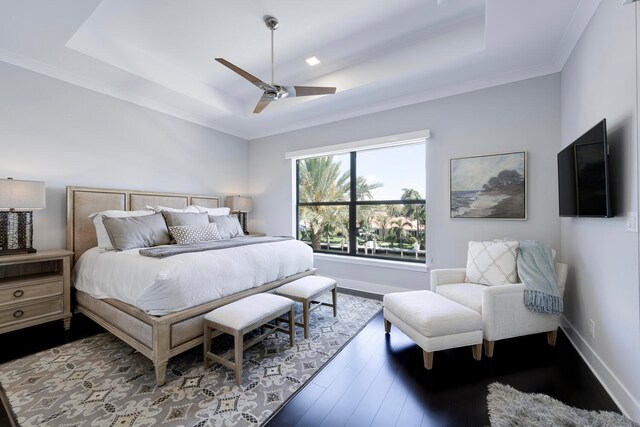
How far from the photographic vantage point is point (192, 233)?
3.20m

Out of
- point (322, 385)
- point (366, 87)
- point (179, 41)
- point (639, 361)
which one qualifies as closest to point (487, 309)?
point (639, 361)

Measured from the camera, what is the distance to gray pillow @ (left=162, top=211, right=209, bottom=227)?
3299 millimetres

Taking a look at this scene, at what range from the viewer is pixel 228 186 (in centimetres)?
509

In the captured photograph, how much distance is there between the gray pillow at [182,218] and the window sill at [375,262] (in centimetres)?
196

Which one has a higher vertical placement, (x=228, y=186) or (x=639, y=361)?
(x=228, y=186)

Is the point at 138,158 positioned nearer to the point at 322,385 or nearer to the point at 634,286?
the point at 322,385

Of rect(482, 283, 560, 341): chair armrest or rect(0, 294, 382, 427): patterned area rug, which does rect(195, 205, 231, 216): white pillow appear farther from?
rect(482, 283, 560, 341): chair armrest

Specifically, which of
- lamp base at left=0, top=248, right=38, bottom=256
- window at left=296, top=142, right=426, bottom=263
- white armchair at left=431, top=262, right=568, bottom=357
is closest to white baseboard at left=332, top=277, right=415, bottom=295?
window at left=296, top=142, right=426, bottom=263

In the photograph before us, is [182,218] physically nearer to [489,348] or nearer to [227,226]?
[227,226]

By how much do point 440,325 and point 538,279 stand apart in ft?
3.40

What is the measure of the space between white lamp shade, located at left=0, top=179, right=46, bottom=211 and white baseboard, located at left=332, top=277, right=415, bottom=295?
374 cm

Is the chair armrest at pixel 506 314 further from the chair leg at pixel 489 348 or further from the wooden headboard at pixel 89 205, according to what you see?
the wooden headboard at pixel 89 205

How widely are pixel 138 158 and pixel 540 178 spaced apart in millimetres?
5097

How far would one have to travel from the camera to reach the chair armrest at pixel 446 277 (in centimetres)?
279
